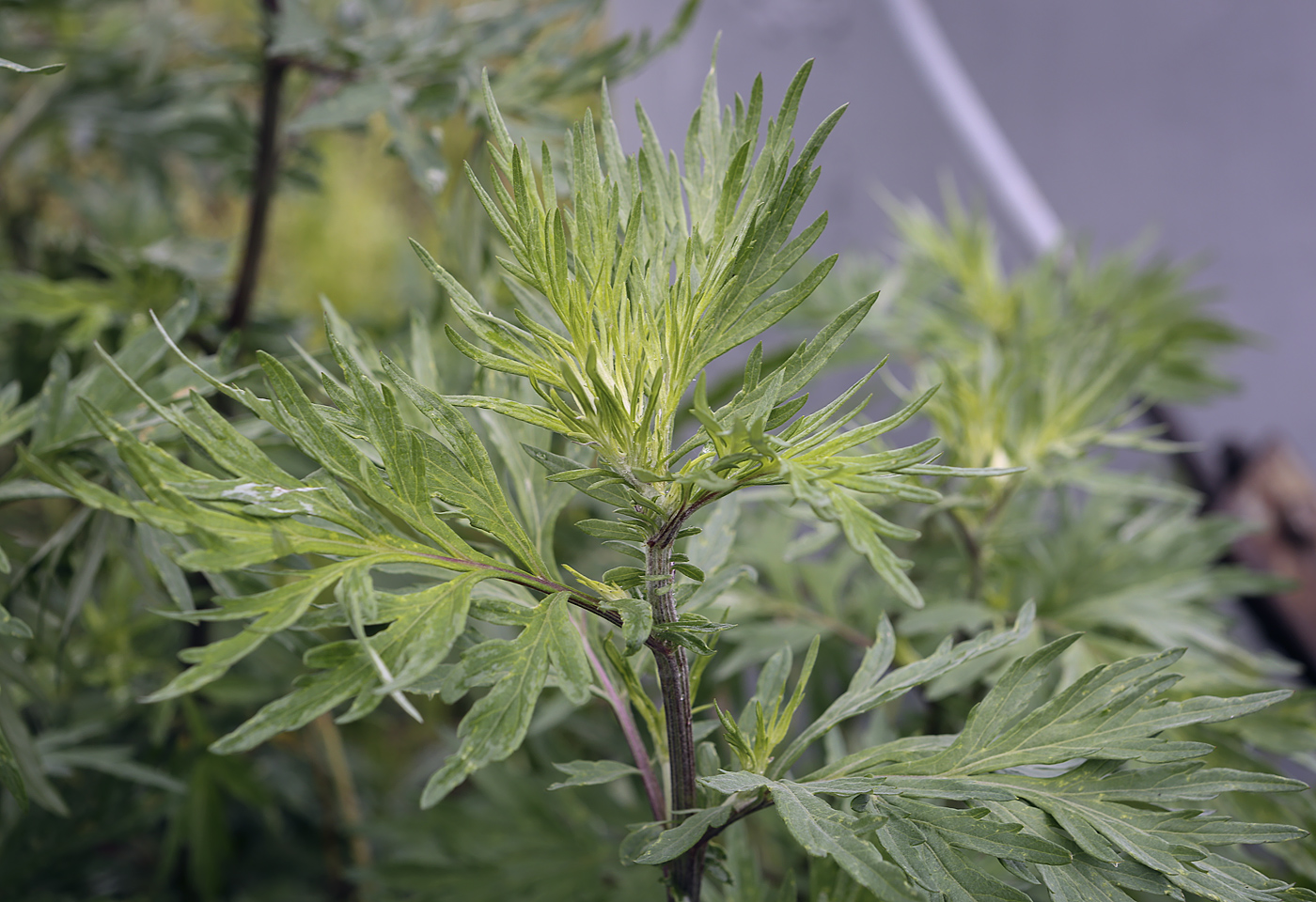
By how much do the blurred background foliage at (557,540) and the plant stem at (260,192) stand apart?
0.01 meters

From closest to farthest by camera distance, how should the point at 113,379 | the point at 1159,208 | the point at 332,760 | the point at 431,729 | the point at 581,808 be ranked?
the point at 113,379, the point at 581,808, the point at 332,760, the point at 431,729, the point at 1159,208

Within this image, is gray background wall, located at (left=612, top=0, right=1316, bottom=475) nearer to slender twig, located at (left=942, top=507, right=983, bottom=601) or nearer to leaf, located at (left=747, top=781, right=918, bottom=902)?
slender twig, located at (left=942, top=507, right=983, bottom=601)

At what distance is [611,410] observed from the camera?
0.23 meters

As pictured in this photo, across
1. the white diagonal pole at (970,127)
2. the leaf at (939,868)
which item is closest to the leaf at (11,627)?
the leaf at (939,868)

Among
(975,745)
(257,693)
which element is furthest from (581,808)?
(975,745)

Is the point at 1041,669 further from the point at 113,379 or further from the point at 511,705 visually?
the point at 113,379

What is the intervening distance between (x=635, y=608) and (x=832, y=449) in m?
0.07

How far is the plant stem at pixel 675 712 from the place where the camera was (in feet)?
0.78

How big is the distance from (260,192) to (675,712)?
1.46 feet

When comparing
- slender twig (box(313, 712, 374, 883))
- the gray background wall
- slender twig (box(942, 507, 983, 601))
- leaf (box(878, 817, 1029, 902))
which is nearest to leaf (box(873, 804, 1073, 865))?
leaf (box(878, 817, 1029, 902))

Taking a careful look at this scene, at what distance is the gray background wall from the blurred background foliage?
329 mm

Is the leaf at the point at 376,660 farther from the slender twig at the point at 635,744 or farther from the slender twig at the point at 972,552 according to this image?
the slender twig at the point at 972,552

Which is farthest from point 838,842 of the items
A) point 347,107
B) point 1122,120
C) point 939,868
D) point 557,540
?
point 1122,120

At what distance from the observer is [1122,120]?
105 centimetres
